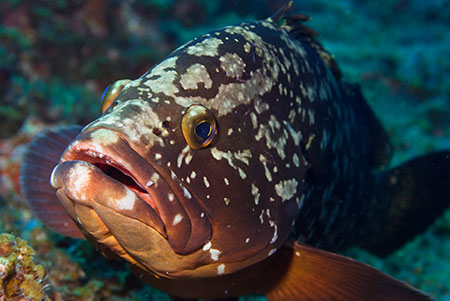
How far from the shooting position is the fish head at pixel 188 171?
5.53 ft

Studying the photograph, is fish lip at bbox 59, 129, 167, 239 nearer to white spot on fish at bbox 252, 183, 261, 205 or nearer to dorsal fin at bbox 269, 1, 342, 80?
white spot on fish at bbox 252, 183, 261, 205

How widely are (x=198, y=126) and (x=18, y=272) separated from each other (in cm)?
127

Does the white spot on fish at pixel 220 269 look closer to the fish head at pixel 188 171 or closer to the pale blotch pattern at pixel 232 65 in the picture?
the fish head at pixel 188 171

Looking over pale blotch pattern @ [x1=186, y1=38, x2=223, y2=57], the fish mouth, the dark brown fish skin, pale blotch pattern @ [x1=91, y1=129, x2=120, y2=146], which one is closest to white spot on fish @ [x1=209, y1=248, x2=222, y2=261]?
the dark brown fish skin

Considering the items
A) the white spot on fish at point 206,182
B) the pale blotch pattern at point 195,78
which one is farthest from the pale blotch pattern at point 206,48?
the white spot on fish at point 206,182

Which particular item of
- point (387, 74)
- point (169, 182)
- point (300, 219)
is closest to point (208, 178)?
point (169, 182)

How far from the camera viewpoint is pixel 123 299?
120 inches

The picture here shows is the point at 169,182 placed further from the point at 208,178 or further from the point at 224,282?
the point at 224,282

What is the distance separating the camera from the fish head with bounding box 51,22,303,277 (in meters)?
1.68

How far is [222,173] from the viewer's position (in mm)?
2047

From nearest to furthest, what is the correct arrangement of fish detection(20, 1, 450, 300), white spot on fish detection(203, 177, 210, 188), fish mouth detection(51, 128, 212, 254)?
1. fish mouth detection(51, 128, 212, 254)
2. fish detection(20, 1, 450, 300)
3. white spot on fish detection(203, 177, 210, 188)

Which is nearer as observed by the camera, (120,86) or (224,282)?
(120,86)

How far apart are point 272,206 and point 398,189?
279cm

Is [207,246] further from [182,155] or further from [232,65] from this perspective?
[232,65]
